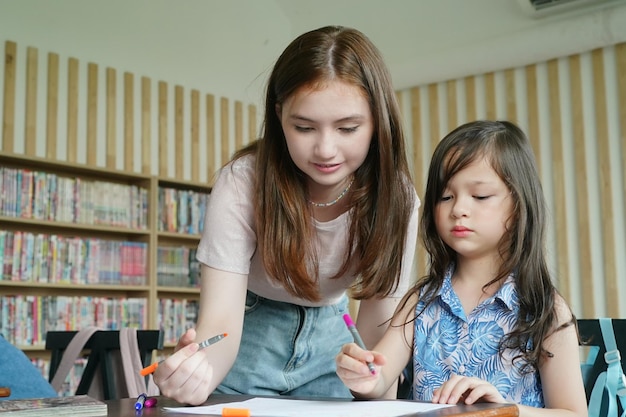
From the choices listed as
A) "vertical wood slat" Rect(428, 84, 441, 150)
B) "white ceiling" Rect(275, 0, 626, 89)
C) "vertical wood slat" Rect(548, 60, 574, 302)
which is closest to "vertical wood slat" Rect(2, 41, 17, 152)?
"white ceiling" Rect(275, 0, 626, 89)

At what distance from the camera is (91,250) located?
15.8 feet

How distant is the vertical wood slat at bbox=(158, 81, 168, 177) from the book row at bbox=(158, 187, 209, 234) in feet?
0.71

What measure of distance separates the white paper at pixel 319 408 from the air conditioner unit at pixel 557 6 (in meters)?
4.32

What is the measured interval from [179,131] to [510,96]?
2.27 m

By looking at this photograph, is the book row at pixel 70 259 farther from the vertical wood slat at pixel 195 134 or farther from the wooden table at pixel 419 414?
the wooden table at pixel 419 414

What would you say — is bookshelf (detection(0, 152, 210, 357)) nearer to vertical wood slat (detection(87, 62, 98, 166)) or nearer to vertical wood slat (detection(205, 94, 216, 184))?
vertical wood slat (detection(87, 62, 98, 166))

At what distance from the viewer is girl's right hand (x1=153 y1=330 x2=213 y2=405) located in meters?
1.18

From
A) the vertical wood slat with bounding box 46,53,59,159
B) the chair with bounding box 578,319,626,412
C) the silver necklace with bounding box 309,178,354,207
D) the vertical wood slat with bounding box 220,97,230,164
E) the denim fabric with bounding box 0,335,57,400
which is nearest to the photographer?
the chair with bounding box 578,319,626,412

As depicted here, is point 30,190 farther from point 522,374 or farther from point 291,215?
point 522,374

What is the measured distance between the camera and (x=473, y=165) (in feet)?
4.76

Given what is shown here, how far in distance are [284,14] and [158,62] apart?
129 cm

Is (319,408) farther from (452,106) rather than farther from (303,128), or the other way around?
(452,106)

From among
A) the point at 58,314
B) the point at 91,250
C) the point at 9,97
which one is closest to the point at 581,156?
the point at 91,250

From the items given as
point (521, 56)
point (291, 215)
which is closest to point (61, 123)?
point (521, 56)
